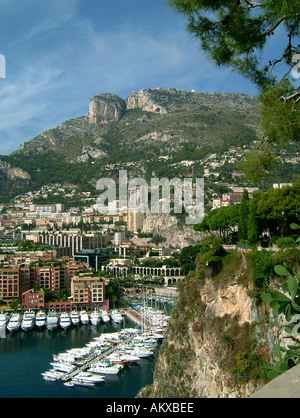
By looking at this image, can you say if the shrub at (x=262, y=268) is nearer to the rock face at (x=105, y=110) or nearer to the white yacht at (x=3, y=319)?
the white yacht at (x=3, y=319)

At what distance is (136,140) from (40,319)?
4355 centimetres

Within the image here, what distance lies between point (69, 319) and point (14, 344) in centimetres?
326

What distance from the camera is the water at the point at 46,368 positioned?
10836mm

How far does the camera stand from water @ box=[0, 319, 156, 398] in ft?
35.6

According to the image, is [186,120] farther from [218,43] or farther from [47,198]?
[218,43]

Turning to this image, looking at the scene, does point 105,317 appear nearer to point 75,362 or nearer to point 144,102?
point 75,362

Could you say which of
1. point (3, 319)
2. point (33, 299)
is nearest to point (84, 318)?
point (33, 299)

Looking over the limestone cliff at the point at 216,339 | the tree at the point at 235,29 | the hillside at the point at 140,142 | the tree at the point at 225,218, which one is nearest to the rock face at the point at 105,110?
the hillside at the point at 140,142

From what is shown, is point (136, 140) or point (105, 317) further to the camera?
point (136, 140)

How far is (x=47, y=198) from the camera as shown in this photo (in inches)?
2080

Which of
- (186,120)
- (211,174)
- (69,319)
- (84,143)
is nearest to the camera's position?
(69,319)

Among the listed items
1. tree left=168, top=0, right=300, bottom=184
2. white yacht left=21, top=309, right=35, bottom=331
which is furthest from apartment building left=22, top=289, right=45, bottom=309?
tree left=168, top=0, right=300, bottom=184

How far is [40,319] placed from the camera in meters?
18.2
